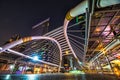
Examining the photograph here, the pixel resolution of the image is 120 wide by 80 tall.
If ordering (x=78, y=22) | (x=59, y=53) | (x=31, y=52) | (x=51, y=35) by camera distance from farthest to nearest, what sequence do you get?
(x=59, y=53)
(x=51, y=35)
(x=31, y=52)
(x=78, y=22)

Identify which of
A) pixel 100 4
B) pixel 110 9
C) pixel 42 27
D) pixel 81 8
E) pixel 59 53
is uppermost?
pixel 42 27

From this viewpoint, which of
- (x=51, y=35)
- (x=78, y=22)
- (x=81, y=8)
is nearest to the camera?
(x=81, y=8)

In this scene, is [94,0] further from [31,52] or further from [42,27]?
[42,27]

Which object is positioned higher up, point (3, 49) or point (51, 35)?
point (51, 35)

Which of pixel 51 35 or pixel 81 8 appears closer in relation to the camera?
pixel 81 8

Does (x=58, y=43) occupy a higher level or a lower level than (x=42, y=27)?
lower

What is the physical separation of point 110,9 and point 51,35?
37.1 meters

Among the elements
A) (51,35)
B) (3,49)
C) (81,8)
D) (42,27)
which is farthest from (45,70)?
(42,27)

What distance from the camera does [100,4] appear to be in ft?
25.0

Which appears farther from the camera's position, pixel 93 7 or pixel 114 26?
pixel 114 26

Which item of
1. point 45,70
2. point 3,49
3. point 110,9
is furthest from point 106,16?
point 45,70

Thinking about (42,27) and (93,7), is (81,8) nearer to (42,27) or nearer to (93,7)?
(93,7)

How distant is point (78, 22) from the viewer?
1844cm

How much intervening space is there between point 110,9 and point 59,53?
176 feet
